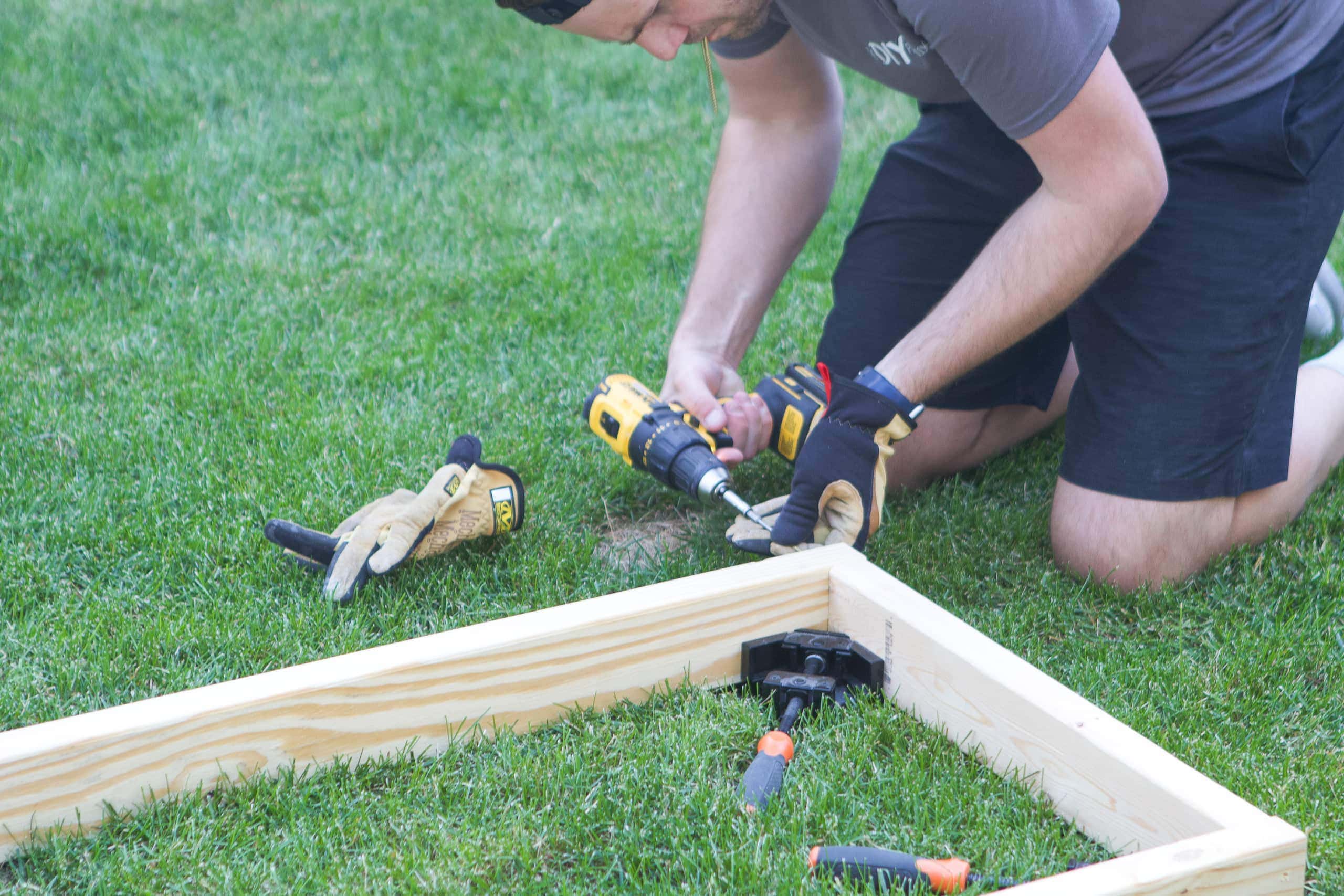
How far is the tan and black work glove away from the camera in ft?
7.82

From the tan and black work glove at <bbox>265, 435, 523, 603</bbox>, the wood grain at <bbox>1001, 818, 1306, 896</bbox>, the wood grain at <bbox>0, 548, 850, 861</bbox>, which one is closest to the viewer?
the wood grain at <bbox>1001, 818, 1306, 896</bbox>

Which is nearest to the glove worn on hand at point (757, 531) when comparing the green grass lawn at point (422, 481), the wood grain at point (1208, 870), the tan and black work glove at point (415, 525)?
the green grass lawn at point (422, 481)

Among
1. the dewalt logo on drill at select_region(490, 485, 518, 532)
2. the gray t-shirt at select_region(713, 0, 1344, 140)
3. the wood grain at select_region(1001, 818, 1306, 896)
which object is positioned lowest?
the dewalt logo on drill at select_region(490, 485, 518, 532)

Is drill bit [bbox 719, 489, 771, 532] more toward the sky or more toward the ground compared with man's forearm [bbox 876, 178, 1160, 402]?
more toward the ground

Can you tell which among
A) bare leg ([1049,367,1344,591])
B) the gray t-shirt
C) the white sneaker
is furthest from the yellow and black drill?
the white sneaker

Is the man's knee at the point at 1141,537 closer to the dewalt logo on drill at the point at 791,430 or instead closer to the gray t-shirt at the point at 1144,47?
the dewalt logo on drill at the point at 791,430

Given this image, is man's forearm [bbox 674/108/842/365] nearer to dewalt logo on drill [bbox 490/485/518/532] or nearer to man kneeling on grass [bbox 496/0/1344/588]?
man kneeling on grass [bbox 496/0/1344/588]

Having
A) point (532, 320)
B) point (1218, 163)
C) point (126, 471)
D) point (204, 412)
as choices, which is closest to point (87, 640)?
point (126, 471)

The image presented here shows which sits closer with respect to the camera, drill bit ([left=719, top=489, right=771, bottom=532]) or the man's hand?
drill bit ([left=719, top=489, right=771, bottom=532])

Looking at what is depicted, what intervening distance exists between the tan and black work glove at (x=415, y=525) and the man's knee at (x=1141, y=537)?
123 cm

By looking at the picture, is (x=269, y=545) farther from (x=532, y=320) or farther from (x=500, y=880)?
(x=532, y=320)

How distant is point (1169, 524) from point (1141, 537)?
0.22 feet

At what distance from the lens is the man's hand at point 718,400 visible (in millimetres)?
2709

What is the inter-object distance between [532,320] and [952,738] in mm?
2264
